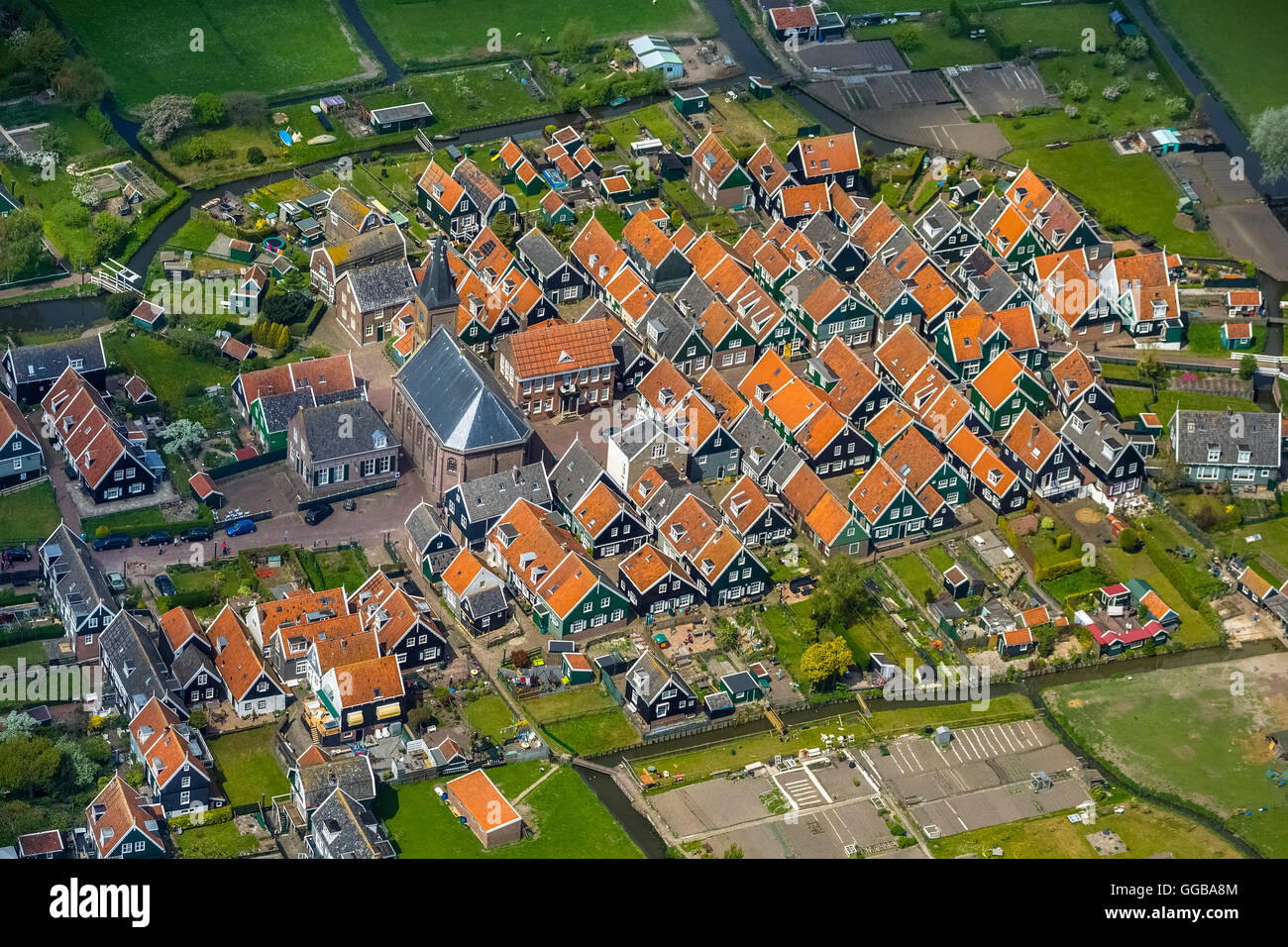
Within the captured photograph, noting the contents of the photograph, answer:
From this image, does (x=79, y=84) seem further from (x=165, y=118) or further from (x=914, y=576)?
(x=914, y=576)

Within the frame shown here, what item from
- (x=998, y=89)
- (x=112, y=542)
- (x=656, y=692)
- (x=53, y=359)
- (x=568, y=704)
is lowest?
(x=656, y=692)

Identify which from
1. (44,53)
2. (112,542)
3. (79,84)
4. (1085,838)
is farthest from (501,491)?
(44,53)

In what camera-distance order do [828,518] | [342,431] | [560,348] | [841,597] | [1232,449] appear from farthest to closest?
[560,348] < [1232,449] < [342,431] < [828,518] < [841,597]

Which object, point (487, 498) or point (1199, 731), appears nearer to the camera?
point (1199, 731)

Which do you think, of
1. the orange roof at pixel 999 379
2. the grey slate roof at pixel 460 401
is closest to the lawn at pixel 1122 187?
the orange roof at pixel 999 379

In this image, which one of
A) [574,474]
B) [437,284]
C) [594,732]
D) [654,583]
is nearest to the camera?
[594,732]

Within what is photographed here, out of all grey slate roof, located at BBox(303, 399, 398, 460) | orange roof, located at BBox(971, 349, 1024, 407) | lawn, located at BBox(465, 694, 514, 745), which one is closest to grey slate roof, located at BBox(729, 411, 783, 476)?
orange roof, located at BBox(971, 349, 1024, 407)

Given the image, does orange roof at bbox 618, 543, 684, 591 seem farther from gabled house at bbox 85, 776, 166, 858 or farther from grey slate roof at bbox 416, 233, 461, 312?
gabled house at bbox 85, 776, 166, 858
